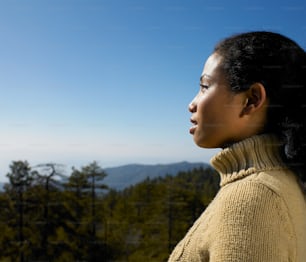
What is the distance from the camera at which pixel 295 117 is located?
896 mm

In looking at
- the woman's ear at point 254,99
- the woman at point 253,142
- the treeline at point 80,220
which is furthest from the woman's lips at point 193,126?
the treeline at point 80,220

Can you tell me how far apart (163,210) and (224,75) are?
62.7ft

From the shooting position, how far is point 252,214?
71 cm

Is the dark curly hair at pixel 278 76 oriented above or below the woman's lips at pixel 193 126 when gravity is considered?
above

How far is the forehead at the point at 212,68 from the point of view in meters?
0.90

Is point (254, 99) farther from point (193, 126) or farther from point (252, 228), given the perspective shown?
point (252, 228)

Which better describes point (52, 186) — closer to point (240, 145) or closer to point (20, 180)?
point (20, 180)

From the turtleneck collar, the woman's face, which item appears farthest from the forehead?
the turtleneck collar

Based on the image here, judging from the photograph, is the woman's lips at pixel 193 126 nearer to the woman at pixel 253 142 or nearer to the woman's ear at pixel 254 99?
the woman at pixel 253 142

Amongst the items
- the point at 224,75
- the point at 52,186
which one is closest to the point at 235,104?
the point at 224,75

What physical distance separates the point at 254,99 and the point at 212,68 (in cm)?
13

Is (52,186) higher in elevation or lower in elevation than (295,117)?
lower

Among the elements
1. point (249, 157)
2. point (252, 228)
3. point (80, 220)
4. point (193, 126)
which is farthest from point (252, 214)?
point (80, 220)

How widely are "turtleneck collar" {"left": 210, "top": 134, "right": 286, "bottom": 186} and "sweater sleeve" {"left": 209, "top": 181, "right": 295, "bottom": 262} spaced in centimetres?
8
